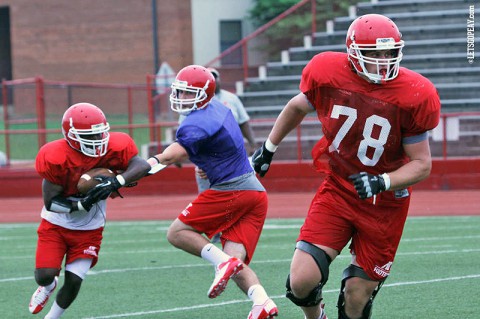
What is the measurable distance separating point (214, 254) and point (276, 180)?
36.0ft

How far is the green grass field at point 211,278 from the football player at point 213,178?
611 mm

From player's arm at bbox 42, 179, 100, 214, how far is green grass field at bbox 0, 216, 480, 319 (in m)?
0.99

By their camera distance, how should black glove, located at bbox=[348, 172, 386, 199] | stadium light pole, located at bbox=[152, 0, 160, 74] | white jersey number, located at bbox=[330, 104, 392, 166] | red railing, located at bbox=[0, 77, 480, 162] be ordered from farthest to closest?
1. stadium light pole, located at bbox=[152, 0, 160, 74]
2. red railing, located at bbox=[0, 77, 480, 162]
3. white jersey number, located at bbox=[330, 104, 392, 166]
4. black glove, located at bbox=[348, 172, 386, 199]

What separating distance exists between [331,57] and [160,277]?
A: 3.69 metres

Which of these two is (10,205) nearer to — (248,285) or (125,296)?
(125,296)

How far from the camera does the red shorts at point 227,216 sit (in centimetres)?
686

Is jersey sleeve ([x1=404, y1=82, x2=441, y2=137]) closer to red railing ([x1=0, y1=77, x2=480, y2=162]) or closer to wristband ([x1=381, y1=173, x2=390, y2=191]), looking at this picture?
wristband ([x1=381, y1=173, x2=390, y2=191])

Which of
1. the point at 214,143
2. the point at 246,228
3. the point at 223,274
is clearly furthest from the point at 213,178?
the point at 223,274

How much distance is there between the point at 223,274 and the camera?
634cm

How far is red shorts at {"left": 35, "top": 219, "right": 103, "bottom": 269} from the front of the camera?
6.73 metres

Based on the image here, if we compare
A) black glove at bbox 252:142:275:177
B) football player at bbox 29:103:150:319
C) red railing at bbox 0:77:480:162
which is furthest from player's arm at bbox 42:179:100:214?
red railing at bbox 0:77:480:162

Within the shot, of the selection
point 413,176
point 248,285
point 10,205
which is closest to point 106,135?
point 248,285

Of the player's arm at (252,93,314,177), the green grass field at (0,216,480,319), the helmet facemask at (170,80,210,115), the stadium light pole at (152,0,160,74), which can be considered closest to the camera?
the player's arm at (252,93,314,177)

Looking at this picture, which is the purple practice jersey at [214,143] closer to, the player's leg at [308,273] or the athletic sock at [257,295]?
the athletic sock at [257,295]
